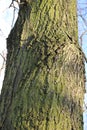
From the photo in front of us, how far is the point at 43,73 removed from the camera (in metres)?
1.64

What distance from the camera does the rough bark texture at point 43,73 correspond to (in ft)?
5.00

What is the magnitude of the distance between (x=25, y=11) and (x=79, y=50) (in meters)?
0.44

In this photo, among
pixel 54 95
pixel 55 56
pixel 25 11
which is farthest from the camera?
pixel 25 11

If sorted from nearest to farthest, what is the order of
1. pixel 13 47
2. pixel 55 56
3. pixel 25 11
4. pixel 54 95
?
pixel 54 95 → pixel 55 56 → pixel 13 47 → pixel 25 11

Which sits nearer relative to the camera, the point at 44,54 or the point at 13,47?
the point at 44,54

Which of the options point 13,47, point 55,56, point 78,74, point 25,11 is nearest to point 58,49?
point 55,56

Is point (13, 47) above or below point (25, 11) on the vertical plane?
below

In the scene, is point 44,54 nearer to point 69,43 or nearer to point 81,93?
point 69,43

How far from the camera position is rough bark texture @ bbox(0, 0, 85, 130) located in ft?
5.00

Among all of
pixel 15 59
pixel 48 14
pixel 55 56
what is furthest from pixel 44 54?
pixel 48 14

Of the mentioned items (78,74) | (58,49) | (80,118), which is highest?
(58,49)

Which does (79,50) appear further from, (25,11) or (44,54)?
(25,11)

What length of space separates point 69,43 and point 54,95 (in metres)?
0.33

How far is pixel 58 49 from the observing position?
1.72 meters
